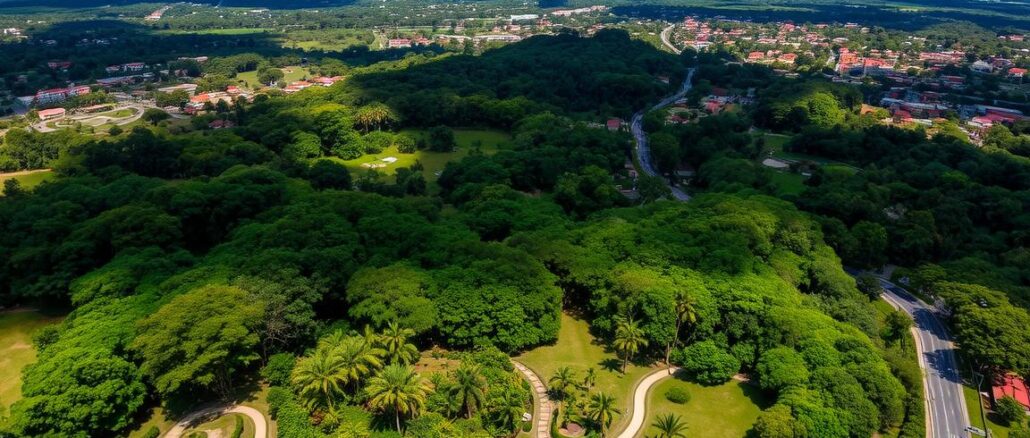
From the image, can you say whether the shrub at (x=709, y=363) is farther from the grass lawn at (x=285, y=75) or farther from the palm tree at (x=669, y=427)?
the grass lawn at (x=285, y=75)

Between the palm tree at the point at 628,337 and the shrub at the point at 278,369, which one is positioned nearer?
the shrub at the point at 278,369

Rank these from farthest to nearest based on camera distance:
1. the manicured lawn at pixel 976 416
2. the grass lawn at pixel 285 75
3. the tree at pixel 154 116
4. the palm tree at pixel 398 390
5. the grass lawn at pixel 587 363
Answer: the grass lawn at pixel 285 75 < the tree at pixel 154 116 < the grass lawn at pixel 587 363 < the manicured lawn at pixel 976 416 < the palm tree at pixel 398 390

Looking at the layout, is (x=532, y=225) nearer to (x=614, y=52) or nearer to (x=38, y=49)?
(x=614, y=52)

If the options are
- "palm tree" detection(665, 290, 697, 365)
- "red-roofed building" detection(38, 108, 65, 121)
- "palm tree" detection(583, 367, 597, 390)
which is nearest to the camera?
"palm tree" detection(583, 367, 597, 390)


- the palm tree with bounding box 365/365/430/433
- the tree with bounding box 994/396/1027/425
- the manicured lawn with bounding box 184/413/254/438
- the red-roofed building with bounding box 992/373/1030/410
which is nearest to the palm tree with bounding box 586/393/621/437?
the palm tree with bounding box 365/365/430/433

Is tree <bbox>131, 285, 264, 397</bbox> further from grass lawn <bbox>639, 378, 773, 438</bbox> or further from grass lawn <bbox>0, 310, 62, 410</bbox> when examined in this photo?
grass lawn <bbox>639, 378, 773, 438</bbox>

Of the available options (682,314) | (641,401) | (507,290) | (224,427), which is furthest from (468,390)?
(682,314)

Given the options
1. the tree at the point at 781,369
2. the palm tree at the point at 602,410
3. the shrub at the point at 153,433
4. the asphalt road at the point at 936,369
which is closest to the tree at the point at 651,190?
the asphalt road at the point at 936,369
